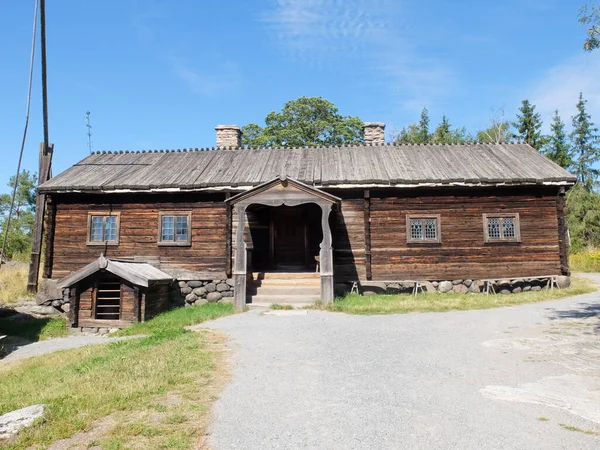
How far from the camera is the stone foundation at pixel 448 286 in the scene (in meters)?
14.5

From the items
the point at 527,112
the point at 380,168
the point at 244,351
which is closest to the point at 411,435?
the point at 244,351

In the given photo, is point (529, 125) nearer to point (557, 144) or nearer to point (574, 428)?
point (557, 144)

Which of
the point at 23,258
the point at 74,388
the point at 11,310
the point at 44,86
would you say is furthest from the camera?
the point at 23,258

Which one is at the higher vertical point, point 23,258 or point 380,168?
point 380,168

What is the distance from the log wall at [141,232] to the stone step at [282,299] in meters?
2.40

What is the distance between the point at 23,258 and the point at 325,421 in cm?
2971

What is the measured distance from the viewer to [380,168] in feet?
52.0

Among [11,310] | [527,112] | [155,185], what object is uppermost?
[527,112]

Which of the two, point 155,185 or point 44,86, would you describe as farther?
point 44,86

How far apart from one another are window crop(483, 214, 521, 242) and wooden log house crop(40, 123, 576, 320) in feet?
0.11

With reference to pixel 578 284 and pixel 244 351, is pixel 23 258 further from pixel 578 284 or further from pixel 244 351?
pixel 578 284

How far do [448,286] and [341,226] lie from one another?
4.14 meters

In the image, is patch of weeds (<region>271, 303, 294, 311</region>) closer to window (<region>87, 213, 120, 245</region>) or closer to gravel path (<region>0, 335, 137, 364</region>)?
gravel path (<region>0, 335, 137, 364</region>)

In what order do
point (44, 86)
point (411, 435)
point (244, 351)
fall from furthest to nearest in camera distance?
1. point (44, 86)
2. point (244, 351)
3. point (411, 435)
